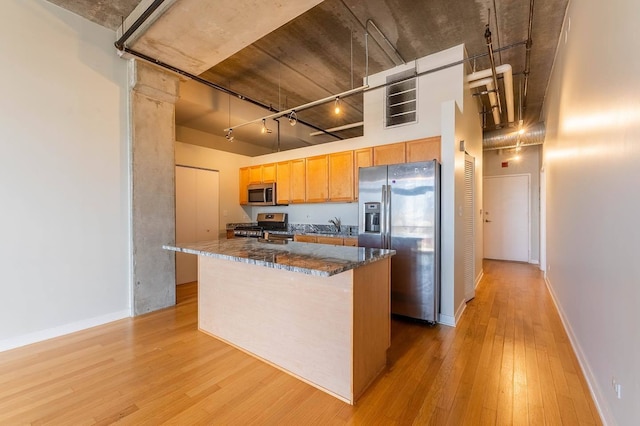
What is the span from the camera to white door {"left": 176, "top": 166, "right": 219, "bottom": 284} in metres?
4.97

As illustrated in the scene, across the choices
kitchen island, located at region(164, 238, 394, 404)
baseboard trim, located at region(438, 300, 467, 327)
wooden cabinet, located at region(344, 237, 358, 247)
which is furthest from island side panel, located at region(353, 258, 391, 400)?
wooden cabinet, located at region(344, 237, 358, 247)

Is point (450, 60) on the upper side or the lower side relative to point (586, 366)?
upper

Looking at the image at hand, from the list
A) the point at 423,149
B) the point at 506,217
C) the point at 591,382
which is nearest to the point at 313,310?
the point at 591,382

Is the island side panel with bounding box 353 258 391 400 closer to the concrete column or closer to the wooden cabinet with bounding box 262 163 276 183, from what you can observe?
the concrete column

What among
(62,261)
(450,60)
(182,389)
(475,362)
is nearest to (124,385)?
(182,389)

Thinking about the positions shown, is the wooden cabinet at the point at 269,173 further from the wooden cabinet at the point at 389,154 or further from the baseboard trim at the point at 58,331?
the baseboard trim at the point at 58,331

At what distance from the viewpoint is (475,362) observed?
234cm

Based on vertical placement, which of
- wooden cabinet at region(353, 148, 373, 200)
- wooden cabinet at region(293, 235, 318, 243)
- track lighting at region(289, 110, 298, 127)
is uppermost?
track lighting at region(289, 110, 298, 127)

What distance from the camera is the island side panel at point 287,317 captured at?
6.22ft

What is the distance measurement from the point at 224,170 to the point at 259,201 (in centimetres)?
103

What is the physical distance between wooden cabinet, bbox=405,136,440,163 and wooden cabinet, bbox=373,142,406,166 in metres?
0.09

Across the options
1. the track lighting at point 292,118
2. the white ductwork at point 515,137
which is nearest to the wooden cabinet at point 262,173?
the track lighting at point 292,118

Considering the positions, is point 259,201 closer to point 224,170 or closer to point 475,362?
point 224,170

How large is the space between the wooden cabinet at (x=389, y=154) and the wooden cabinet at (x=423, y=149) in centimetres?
9
